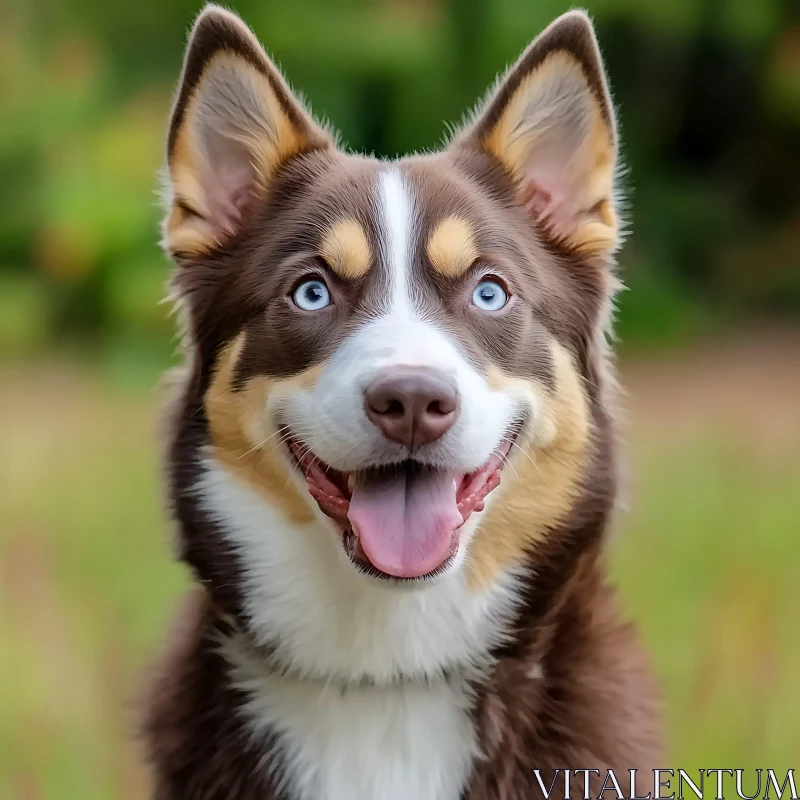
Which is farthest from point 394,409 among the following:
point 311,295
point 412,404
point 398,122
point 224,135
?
point 398,122

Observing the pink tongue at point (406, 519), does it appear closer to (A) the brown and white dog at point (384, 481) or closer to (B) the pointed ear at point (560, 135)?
(A) the brown and white dog at point (384, 481)

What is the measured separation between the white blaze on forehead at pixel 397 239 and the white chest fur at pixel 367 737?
0.82m

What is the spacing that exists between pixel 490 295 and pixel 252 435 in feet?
1.93

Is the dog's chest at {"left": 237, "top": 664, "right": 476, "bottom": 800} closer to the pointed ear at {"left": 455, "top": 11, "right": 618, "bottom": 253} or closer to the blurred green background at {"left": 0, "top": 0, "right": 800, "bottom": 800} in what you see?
the pointed ear at {"left": 455, "top": 11, "right": 618, "bottom": 253}

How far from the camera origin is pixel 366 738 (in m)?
2.16

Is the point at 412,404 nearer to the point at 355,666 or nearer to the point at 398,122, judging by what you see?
the point at 355,666

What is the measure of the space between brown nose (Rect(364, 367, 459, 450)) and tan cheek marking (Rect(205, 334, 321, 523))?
0.26 metres

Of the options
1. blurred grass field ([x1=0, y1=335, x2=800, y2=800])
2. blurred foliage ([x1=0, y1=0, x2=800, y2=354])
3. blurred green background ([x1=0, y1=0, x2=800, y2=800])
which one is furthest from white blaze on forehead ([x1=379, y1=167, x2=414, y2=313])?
blurred foliage ([x1=0, y1=0, x2=800, y2=354])

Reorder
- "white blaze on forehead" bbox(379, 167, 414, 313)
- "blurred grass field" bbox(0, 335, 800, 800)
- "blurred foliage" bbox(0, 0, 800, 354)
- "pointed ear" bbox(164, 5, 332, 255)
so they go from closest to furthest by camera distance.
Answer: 1. "white blaze on forehead" bbox(379, 167, 414, 313)
2. "pointed ear" bbox(164, 5, 332, 255)
3. "blurred grass field" bbox(0, 335, 800, 800)
4. "blurred foliage" bbox(0, 0, 800, 354)

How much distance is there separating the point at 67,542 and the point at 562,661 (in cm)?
274

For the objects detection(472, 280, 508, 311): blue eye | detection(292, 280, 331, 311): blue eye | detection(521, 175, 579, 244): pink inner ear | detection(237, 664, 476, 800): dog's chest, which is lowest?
detection(237, 664, 476, 800): dog's chest

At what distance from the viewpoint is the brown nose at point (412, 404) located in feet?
6.11

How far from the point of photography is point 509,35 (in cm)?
534

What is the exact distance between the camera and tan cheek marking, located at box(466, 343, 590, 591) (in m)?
2.18
